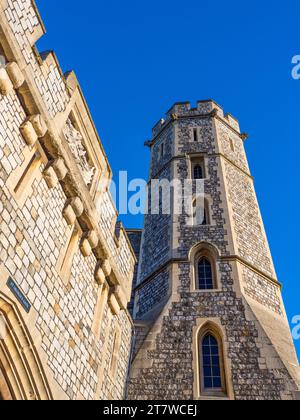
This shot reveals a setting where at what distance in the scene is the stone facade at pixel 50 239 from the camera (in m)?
4.22

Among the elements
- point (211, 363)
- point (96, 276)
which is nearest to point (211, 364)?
point (211, 363)

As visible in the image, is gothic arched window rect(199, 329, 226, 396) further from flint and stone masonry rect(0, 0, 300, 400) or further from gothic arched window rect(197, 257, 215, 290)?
gothic arched window rect(197, 257, 215, 290)

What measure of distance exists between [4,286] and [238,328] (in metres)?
5.93

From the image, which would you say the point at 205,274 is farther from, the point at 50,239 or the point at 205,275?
the point at 50,239

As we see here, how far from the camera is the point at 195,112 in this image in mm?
16266

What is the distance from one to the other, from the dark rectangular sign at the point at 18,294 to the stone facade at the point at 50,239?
0.03ft

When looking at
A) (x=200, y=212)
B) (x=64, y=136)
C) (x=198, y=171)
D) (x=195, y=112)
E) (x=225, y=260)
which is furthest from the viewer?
(x=195, y=112)

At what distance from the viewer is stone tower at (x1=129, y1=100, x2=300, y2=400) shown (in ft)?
25.5

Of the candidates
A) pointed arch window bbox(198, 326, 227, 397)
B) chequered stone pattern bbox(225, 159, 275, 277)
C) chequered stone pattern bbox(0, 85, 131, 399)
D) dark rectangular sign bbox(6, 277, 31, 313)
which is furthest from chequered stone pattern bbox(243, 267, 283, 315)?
dark rectangular sign bbox(6, 277, 31, 313)

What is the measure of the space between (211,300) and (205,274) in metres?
0.94

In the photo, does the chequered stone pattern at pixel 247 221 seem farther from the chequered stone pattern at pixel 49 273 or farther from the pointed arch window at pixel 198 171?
the chequered stone pattern at pixel 49 273

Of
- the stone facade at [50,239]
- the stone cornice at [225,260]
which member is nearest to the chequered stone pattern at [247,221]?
the stone cornice at [225,260]
